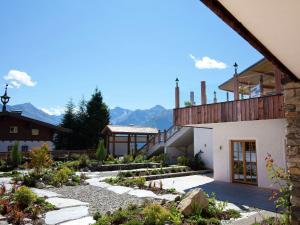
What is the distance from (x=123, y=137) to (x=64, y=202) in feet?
62.0

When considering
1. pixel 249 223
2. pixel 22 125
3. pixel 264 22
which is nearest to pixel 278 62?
pixel 264 22

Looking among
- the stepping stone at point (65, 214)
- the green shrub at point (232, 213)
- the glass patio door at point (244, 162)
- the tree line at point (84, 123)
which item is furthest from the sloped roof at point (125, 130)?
the green shrub at point (232, 213)

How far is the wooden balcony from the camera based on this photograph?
10430mm

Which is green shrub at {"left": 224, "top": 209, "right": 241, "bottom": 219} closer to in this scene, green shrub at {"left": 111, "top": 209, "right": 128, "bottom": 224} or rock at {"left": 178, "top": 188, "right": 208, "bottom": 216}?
rock at {"left": 178, "top": 188, "right": 208, "bottom": 216}

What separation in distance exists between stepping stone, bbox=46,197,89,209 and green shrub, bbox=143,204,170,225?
10.4ft

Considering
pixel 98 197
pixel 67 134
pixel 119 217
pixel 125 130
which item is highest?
pixel 125 130

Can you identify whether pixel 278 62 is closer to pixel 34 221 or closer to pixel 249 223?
pixel 249 223

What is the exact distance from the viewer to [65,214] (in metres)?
7.70

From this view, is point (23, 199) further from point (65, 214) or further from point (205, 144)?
point (205, 144)

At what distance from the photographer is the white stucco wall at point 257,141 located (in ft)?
39.3

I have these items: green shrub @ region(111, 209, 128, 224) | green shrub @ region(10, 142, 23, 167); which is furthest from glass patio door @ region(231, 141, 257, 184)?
green shrub @ region(10, 142, 23, 167)

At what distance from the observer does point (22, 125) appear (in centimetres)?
2617

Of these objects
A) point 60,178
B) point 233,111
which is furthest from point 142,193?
point 233,111

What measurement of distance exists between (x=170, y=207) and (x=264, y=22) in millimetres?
6139
